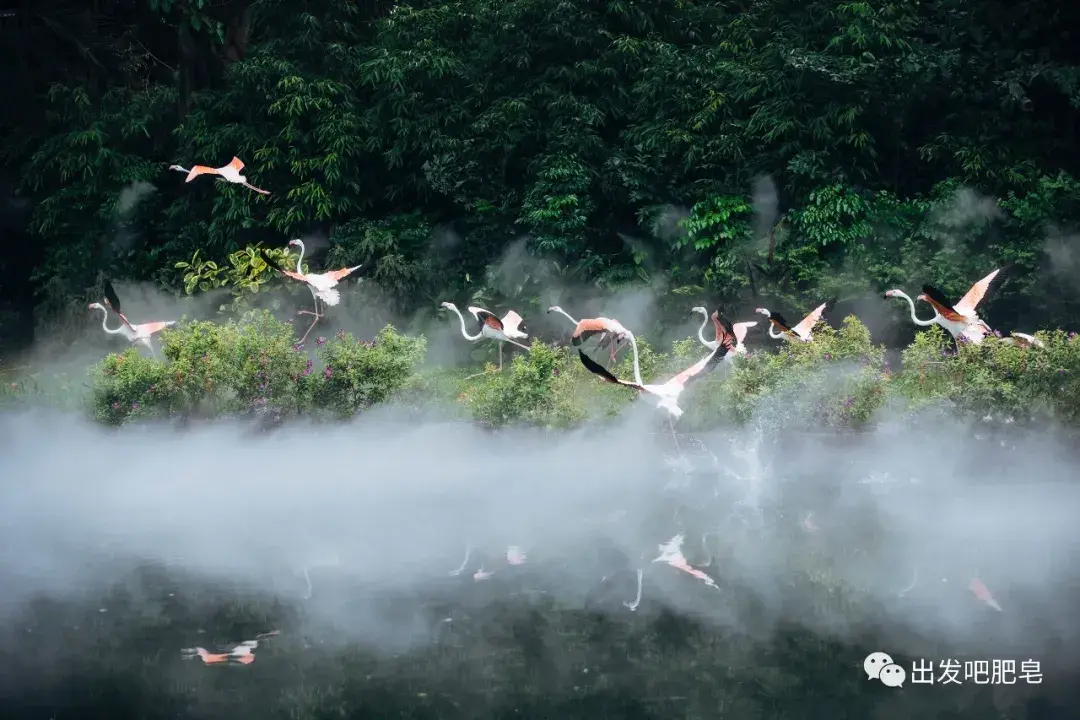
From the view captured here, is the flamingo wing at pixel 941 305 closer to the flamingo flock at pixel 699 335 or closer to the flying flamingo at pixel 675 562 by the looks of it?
the flamingo flock at pixel 699 335

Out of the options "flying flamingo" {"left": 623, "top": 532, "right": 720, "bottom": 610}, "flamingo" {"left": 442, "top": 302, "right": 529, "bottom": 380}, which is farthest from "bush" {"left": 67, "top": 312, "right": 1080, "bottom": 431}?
"flying flamingo" {"left": 623, "top": 532, "right": 720, "bottom": 610}

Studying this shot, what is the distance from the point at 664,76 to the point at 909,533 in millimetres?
8157

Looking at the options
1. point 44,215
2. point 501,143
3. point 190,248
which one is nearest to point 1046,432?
point 501,143

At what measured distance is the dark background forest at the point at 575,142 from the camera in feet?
45.5

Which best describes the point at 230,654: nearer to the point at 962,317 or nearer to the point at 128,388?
the point at 128,388

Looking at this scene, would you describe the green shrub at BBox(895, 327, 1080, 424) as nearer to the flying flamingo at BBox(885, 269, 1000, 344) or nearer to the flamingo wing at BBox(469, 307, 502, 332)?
the flying flamingo at BBox(885, 269, 1000, 344)

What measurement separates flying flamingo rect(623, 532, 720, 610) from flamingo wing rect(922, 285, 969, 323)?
353 cm

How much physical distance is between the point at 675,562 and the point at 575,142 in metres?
8.31

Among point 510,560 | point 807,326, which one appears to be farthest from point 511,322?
point 510,560

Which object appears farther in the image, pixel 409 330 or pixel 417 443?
pixel 409 330

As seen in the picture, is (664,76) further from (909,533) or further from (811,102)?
(909,533)


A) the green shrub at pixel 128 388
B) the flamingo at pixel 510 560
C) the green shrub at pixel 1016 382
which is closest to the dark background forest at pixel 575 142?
the green shrub at pixel 1016 382

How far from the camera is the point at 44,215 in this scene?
1689 centimetres

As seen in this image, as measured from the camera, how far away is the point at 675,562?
7.21m
